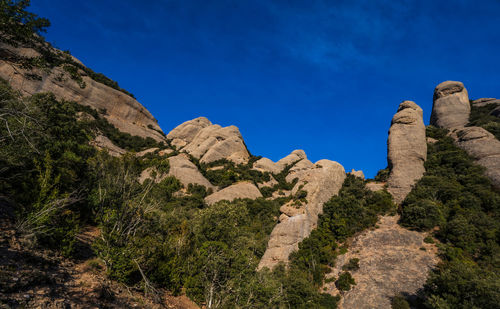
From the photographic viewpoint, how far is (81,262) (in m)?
9.90

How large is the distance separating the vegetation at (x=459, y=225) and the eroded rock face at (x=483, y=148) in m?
1.47

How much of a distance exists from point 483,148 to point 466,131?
779 centimetres

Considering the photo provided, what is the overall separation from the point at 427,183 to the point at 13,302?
4968cm

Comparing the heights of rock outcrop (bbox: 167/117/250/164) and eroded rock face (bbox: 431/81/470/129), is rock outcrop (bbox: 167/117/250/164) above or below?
below

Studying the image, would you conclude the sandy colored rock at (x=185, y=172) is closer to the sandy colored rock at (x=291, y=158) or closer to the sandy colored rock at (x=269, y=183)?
the sandy colored rock at (x=269, y=183)

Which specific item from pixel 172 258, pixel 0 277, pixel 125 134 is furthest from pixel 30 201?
pixel 125 134

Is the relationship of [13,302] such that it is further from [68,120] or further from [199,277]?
[68,120]

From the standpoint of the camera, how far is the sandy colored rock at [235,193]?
46.6 m

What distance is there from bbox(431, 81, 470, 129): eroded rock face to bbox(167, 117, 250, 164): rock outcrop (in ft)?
202

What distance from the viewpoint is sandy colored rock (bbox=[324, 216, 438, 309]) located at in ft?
70.3

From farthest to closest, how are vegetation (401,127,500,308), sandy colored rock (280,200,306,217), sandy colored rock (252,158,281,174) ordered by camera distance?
sandy colored rock (252,158,281,174) → sandy colored rock (280,200,306,217) → vegetation (401,127,500,308)

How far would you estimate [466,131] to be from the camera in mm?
46344

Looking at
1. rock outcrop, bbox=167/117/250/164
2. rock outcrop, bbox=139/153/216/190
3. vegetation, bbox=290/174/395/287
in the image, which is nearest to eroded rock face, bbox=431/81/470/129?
vegetation, bbox=290/174/395/287

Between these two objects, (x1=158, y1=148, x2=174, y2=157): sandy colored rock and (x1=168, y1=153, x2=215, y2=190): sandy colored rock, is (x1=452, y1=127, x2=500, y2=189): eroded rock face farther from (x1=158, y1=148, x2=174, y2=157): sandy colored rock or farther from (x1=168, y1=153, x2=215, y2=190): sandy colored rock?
(x1=158, y1=148, x2=174, y2=157): sandy colored rock
